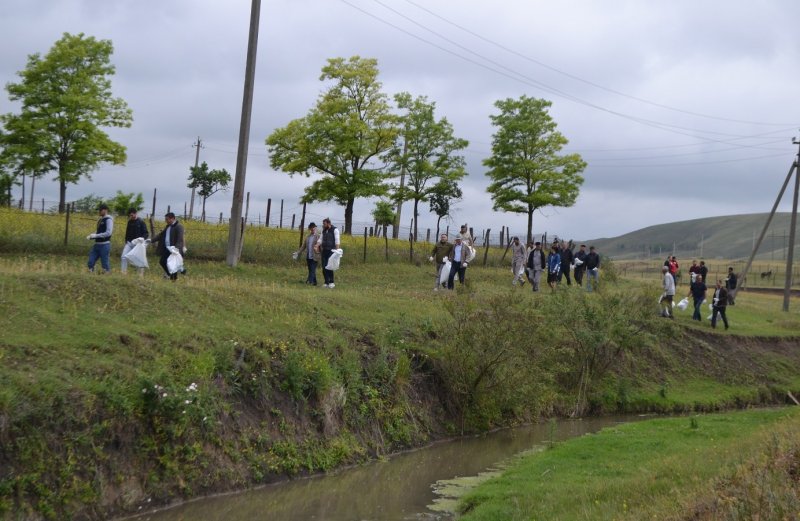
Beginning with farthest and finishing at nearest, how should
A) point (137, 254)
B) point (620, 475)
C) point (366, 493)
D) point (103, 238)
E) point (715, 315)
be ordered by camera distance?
point (715, 315)
point (137, 254)
point (103, 238)
point (366, 493)
point (620, 475)

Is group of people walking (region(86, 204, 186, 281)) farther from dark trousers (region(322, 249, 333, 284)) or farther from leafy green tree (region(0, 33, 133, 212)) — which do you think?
leafy green tree (region(0, 33, 133, 212))

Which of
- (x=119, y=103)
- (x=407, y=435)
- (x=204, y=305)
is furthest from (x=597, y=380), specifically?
(x=119, y=103)

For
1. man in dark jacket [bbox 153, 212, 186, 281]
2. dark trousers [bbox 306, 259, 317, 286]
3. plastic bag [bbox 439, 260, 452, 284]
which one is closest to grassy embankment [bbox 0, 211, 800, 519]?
man in dark jacket [bbox 153, 212, 186, 281]

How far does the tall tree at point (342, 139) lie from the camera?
5162 cm

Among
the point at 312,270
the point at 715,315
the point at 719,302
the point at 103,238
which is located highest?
the point at 103,238

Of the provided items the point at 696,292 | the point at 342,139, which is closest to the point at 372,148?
the point at 342,139

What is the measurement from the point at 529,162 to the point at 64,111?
27.5m

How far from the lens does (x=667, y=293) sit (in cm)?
3238

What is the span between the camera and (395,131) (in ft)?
178

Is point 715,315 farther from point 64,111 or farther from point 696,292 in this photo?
point 64,111

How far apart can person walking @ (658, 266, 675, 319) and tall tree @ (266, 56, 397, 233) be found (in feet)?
76.2

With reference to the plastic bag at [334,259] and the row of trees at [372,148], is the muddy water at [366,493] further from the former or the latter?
the row of trees at [372,148]

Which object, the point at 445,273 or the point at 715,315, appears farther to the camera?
the point at 715,315

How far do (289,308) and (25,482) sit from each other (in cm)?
911
